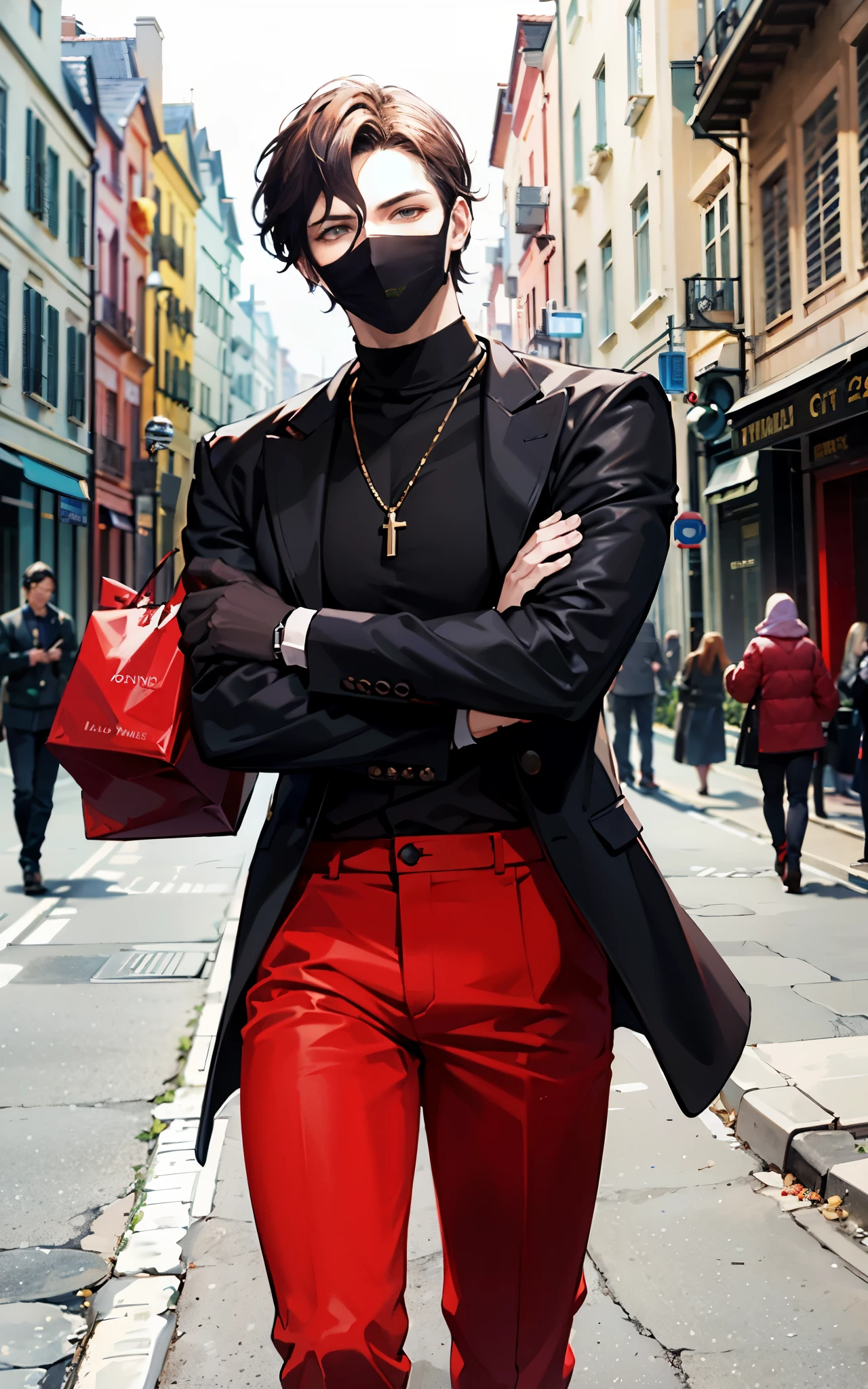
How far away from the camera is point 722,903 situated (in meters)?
8.08

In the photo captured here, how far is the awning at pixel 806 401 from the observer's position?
40.7 ft

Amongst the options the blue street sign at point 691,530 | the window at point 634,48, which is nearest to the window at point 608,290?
the window at point 634,48

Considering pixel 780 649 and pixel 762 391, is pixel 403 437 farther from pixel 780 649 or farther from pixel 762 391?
pixel 762 391

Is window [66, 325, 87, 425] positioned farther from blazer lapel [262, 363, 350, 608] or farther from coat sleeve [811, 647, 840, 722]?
blazer lapel [262, 363, 350, 608]

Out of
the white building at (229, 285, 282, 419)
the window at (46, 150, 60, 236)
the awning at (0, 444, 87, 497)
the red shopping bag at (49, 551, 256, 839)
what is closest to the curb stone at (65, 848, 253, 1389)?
the red shopping bag at (49, 551, 256, 839)

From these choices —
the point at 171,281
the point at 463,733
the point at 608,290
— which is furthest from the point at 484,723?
the point at 171,281

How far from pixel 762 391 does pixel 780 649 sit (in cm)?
763

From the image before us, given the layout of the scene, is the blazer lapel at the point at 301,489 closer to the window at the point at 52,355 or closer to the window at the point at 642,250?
the window at the point at 642,250

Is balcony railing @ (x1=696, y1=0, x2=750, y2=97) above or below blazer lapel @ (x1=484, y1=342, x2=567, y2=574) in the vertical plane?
above

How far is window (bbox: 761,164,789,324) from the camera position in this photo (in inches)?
620

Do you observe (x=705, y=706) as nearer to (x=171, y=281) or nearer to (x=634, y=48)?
(x=634, y=48)

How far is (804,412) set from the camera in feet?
45.6

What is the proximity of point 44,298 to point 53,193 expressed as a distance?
7.13ft

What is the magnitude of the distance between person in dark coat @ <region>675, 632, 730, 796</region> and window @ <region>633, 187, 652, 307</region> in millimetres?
9762
